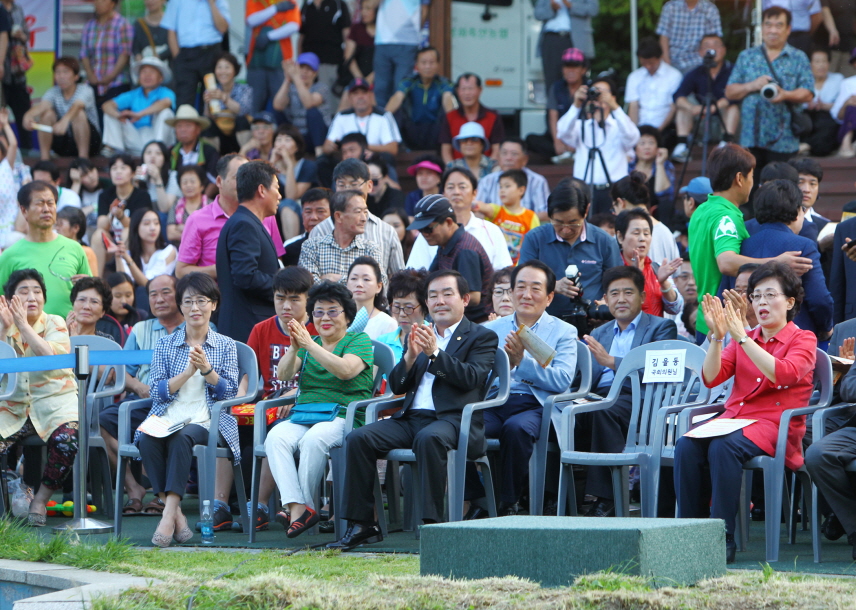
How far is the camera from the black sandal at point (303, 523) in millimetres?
6086

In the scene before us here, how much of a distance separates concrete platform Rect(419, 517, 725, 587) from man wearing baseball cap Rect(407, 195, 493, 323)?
2901 millimetres

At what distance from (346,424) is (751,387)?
6.74ft

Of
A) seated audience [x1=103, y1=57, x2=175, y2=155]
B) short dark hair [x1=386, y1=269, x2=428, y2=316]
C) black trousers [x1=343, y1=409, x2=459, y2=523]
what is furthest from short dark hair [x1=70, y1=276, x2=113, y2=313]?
seated audience [x1=103, y1=57, x2=175, y2=155]

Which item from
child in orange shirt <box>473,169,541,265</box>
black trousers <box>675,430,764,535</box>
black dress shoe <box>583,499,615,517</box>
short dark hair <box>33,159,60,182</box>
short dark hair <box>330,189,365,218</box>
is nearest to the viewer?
black trousers <box>675,430,764,535</box>

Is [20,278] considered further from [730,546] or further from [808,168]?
[808,168]

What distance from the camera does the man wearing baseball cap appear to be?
7359 millimetres

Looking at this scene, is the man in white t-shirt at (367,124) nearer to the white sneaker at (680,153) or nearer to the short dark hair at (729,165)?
the white sneaker at (680,153)

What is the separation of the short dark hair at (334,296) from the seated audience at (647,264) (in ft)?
6.40

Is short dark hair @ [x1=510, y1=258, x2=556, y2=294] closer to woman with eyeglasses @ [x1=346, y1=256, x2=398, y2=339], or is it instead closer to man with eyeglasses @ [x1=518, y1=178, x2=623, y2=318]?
man with eyeglasses @ [x1=518, y1=178, x2=623, y2=318]

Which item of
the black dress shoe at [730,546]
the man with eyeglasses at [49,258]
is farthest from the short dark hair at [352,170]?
the black dress shoe at [730,546]

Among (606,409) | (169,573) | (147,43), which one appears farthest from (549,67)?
(169,573)

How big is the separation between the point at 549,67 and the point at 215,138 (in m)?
3.59

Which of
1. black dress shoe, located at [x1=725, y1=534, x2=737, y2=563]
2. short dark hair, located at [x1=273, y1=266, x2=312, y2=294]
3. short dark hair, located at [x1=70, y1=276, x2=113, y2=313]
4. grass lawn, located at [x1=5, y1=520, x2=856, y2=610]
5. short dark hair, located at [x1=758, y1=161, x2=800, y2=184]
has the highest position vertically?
short dark hair, located at [x1=758, y1=161, x2=800, y2=184]

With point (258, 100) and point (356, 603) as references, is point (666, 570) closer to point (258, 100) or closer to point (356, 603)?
point (356, 603)
